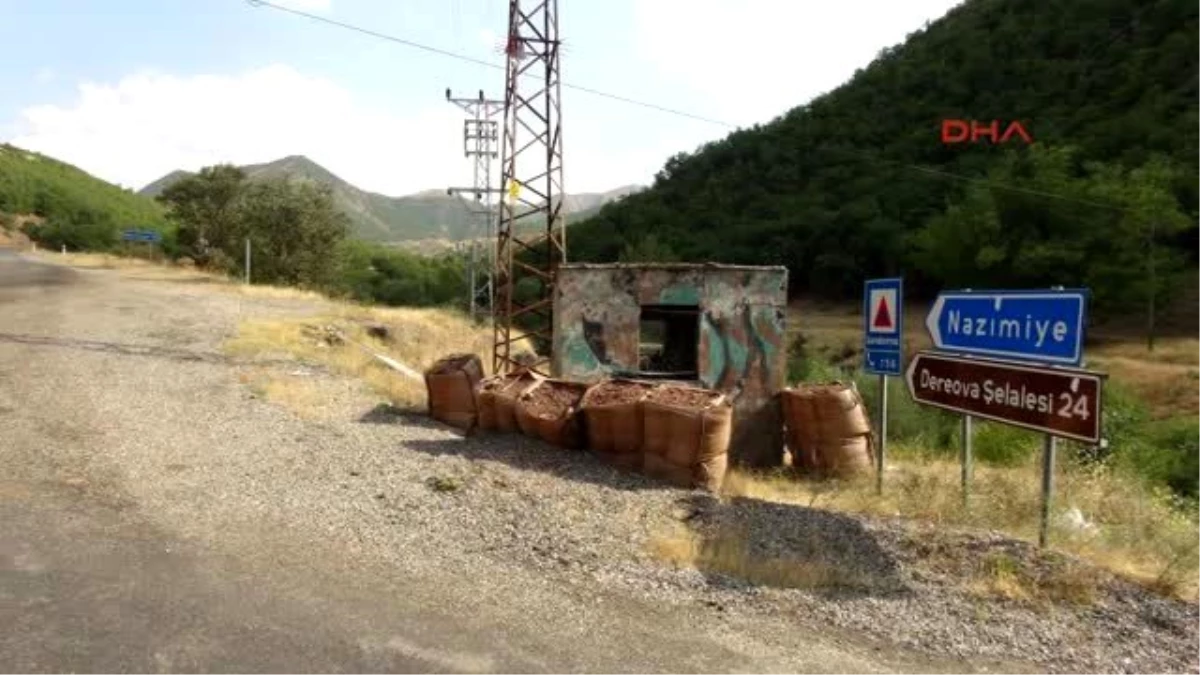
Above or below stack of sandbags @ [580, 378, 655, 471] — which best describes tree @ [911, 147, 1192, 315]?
above

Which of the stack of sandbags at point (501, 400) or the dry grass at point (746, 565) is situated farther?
the stack of sandbags at point (501, 400)

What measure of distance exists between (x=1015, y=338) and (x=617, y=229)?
84372 mm

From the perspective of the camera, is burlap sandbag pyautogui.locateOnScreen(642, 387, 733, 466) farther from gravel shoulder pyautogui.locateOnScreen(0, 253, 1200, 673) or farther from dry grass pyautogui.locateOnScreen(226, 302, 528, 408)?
dry grass pyautogui.locateOnScreen(226, 302, 528, 408)

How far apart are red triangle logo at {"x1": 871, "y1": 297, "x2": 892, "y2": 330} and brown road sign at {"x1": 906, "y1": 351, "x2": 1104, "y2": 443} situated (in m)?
1.04

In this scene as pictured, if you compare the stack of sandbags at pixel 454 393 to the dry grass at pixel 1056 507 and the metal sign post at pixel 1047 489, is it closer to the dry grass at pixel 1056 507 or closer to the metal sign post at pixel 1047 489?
the dry grass at pixel 1056 507

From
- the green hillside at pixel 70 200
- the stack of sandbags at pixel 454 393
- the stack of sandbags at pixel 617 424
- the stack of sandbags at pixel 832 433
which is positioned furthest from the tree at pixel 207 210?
the stack of sandbags at pixel 617 424

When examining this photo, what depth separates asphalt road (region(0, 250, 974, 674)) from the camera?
163 inches

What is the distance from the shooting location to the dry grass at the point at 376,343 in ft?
49.0

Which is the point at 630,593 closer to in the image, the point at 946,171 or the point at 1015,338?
the point at 1015,338

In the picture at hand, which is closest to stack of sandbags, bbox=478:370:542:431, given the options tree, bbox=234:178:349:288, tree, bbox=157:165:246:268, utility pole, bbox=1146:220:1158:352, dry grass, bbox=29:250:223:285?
dry grass, bbox=29:250:223:285

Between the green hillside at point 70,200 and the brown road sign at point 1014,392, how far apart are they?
75257 mm

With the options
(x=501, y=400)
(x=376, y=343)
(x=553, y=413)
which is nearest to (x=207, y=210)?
(x=376, y=343)

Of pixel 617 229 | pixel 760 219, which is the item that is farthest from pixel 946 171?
pixel 617 229

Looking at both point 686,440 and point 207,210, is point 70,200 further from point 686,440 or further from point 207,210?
point 686,440
